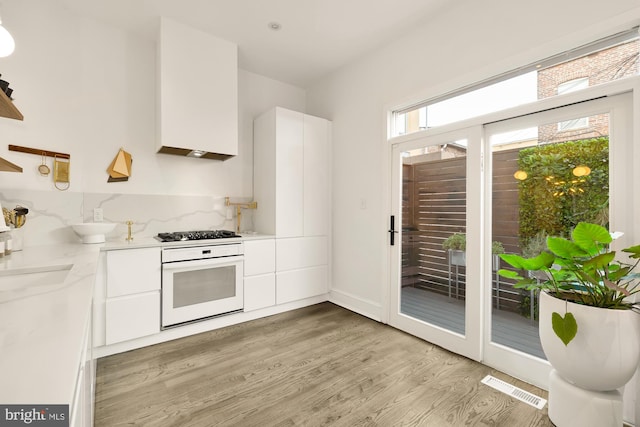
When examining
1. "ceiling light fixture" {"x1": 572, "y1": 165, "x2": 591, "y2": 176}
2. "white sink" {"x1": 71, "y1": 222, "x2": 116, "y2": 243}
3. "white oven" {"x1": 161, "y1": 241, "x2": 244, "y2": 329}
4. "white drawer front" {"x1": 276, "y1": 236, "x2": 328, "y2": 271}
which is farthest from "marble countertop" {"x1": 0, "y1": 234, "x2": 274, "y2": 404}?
"ceiling light fixture" {"x1": 572, "y1": 165, "x2": 591, "y2": 176}

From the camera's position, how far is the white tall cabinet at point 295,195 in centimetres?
339

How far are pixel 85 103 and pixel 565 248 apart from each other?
3.81 meters

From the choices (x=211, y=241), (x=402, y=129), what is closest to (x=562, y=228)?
(x=402, y=129)

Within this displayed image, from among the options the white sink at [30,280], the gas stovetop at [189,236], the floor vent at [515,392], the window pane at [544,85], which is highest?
the window pane at [544,85]

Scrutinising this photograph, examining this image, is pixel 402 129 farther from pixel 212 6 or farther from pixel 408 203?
pixel 212 6

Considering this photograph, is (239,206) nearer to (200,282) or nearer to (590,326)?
(200,282)

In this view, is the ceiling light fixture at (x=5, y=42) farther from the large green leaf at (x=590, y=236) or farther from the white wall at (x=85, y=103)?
the large green leaf at (x=590, y=236)

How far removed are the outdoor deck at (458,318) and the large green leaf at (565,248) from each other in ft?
2.69

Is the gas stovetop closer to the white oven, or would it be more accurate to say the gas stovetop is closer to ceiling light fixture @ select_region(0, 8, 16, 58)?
the white oven

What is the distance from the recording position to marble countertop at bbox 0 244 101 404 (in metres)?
0.48

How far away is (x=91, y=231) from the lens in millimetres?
2465

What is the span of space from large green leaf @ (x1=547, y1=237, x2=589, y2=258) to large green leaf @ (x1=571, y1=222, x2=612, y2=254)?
0.8 inches

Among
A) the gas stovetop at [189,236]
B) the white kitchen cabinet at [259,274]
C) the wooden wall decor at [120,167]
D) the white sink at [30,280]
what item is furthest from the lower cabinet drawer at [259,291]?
the white sink at [30,280]

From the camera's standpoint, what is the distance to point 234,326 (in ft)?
9.91
